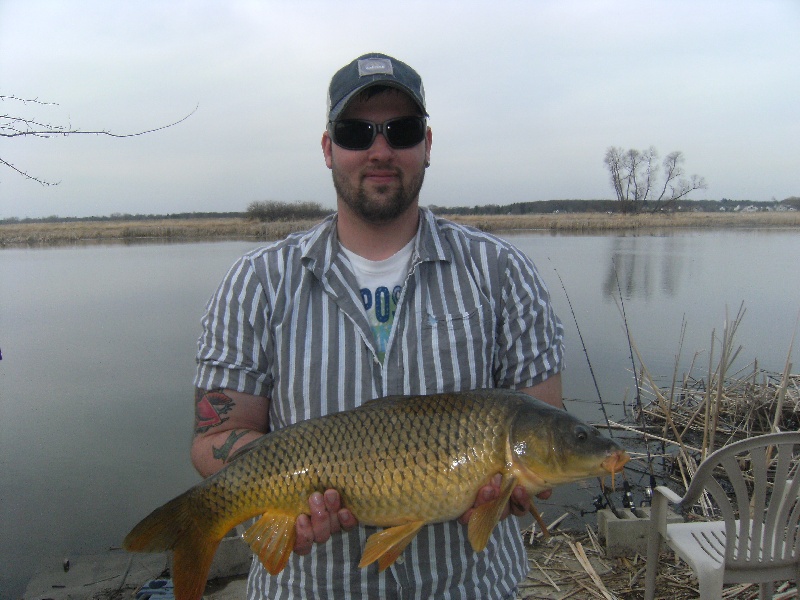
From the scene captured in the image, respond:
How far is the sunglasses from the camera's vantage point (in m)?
1.95

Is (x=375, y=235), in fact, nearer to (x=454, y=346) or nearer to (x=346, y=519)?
(x=454, y=346)

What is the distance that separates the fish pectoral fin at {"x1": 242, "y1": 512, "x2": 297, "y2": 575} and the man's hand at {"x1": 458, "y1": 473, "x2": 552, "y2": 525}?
1.61ft

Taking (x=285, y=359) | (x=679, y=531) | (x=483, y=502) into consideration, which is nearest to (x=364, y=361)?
(x=285, y=359)

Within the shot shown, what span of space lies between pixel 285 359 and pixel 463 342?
1.79 ft

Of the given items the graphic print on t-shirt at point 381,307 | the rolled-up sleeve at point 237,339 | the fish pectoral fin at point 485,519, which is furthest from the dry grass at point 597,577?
the rolled-up sleeve at point 237,339

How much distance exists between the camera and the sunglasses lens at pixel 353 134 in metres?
1.96

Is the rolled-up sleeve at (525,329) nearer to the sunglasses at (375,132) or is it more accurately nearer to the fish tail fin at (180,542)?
the sunglasses at (375,132)

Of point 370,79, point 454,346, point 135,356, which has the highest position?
point 370,79

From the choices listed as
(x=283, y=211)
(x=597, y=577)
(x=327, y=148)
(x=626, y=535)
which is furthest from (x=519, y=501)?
(x=283, y=211)

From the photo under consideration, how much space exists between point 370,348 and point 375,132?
712mm

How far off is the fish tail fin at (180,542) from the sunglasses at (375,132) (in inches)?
47.3

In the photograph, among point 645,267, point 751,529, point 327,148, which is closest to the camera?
point 327,148

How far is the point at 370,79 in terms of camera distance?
193 centimetres

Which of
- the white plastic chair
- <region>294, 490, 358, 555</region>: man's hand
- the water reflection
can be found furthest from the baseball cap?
the water reflection
